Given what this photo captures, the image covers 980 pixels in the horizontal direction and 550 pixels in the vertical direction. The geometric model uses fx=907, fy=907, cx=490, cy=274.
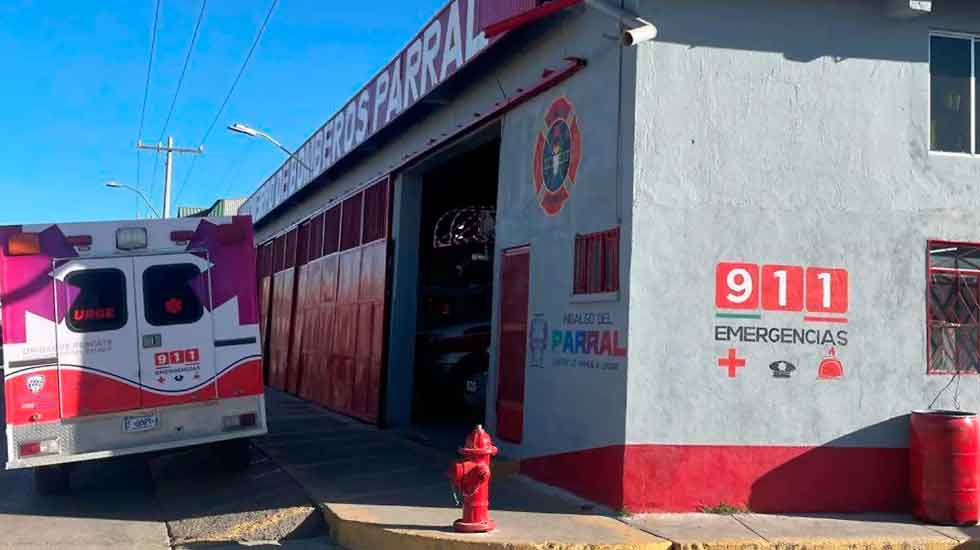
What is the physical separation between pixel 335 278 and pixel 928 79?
39.9ft

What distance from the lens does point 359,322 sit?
16172mm

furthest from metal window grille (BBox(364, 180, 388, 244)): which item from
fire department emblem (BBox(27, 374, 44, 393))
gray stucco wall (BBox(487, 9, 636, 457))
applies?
fire department emblem (BBox(27, 374, 44, 393))

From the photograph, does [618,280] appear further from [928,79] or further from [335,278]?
[335,278]

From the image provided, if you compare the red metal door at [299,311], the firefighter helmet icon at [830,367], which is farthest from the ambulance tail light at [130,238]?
the red metal door at [299,311]

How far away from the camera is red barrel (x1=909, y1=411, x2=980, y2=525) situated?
7938 mm

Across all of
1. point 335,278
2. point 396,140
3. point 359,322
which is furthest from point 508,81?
point 335,278

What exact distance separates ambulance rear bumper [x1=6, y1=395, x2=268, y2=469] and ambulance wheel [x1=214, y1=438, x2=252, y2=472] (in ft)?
3.10

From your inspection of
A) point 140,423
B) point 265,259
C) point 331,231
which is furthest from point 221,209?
point 140,423

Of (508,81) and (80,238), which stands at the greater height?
(508,81)

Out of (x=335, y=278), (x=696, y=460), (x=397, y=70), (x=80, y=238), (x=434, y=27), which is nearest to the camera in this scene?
(x=696, y=460)

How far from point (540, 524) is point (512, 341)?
3.14m

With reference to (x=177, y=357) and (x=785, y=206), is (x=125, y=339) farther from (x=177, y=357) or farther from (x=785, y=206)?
(x=785, y=206)

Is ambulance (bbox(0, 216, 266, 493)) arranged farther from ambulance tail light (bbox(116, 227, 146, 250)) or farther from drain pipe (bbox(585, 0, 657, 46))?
drain pipe (bbox(585, 0, 657, 46))

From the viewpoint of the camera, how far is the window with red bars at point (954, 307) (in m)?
8.83
